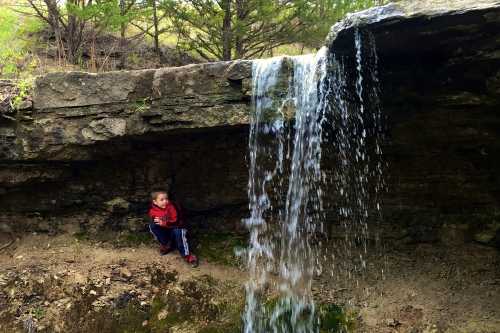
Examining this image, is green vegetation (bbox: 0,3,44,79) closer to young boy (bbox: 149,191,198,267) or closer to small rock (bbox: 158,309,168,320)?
young boy (bbox: 149,191,198,267)

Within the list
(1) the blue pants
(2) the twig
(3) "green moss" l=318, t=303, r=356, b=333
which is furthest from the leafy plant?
(3) "green moss" l=318, t=303, r=356, b=333

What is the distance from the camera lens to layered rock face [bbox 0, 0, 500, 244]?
4336mm

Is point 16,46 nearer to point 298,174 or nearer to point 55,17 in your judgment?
point 55,17

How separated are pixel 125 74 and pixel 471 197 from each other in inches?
186

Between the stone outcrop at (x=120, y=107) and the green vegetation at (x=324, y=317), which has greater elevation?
the stone outcrop at (x=120, y=107)

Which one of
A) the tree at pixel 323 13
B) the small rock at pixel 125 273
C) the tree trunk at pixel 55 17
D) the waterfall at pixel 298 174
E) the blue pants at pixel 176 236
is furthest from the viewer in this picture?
the tree trunk at pixel 55 17

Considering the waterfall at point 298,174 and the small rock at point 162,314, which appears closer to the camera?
the waterfall at point 298,174

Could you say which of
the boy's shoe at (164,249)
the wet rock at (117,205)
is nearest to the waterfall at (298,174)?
the boy's shoe at (164,249)

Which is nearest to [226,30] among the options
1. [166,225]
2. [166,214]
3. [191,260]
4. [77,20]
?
[77,20]

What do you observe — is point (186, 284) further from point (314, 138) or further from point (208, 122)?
point (314, 138)

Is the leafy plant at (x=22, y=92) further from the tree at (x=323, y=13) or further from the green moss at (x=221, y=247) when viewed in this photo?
the tree at (x=323, y=13)

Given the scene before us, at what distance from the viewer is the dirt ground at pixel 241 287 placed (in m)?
5.32

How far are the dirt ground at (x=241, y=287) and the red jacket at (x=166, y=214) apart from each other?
0.54 meters

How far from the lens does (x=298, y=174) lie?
5.62m
